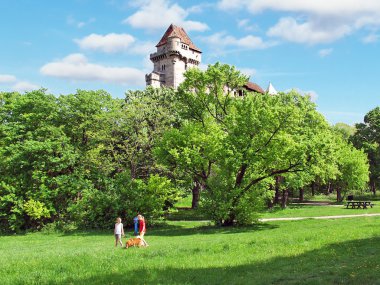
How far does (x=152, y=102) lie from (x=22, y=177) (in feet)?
47.6

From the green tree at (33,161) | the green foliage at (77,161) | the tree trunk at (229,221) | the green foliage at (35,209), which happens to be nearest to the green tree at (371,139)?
the green foliage at (77,161)

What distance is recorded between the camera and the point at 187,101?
34.1 meters

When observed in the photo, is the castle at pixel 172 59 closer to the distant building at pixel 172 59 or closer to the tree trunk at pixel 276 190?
the distant building at pixel 172 59

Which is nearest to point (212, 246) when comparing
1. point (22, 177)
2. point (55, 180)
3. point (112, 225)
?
point (112, 225)

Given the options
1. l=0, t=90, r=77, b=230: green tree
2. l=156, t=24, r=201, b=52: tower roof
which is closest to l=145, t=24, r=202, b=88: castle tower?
l=156, t=24, r=201, b=52: tower roof

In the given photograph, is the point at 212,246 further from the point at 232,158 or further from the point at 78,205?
the point at 78,205

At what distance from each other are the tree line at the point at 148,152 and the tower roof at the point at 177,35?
58.6 meters

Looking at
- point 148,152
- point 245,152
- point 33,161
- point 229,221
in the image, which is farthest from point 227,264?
point 33,161

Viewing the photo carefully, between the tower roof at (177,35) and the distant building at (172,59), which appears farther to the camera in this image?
the tower roof at (177,35)

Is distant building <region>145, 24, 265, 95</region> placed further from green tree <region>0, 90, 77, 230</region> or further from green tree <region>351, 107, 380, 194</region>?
green tree <region>0, 90, 77, 230</region>

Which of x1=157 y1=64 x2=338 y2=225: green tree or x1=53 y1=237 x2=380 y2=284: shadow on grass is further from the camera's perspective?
x1=157 y1=64 x2=338 y2=225: green tree

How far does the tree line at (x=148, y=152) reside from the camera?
92.4ft

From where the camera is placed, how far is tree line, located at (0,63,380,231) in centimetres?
2817

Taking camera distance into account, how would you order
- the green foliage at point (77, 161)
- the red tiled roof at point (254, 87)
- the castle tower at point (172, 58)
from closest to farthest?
1. the green foliage at point (77, 161)
2. the castle tower at point (172, 58)
3. the red tiled roof at point (254, 87)
